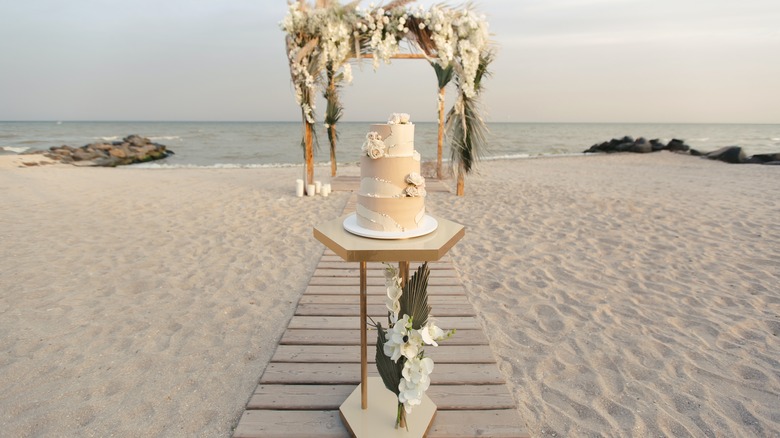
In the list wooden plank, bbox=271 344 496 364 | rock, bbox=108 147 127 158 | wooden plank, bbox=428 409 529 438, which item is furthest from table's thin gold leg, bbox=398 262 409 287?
rock, bbox=108 147 127 158

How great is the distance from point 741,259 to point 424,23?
222 inches

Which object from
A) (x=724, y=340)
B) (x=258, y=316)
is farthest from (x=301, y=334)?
(x=724, y=340)

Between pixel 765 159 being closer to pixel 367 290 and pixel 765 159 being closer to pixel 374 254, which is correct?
pixel 367 290

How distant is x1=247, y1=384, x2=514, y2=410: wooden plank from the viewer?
2.26 m

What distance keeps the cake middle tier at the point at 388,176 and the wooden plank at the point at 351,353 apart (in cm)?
146

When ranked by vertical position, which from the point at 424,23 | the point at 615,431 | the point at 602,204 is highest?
the point at 424,23

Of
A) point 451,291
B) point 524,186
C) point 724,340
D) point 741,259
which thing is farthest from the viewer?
point 524,186

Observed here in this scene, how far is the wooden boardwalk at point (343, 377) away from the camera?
212 cm

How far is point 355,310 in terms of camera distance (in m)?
3.42

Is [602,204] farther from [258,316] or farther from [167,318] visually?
[167,318]

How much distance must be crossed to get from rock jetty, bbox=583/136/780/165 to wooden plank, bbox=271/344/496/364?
55.9 ft

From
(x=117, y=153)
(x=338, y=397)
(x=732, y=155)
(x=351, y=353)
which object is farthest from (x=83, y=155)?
(x=732, y=155)

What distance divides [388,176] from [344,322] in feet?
6.04

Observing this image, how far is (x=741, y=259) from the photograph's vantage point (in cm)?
462
